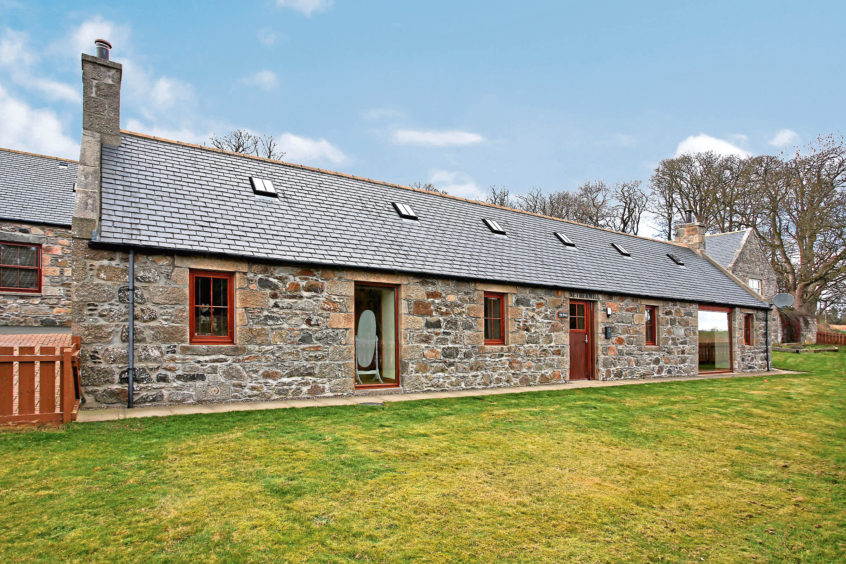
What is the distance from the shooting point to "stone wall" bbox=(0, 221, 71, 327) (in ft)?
43.6

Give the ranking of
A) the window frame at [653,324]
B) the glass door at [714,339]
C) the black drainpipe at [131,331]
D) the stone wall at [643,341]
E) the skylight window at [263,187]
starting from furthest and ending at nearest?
the glass door at [714,339]
the window frame at [653,324]
the stone wall at [643,341]
the skylight window at [263,187]
the black drainpipe at [131,331]

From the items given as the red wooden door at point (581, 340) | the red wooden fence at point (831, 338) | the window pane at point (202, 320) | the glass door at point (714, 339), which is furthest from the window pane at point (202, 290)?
the red wooden fence at point (831, 338)

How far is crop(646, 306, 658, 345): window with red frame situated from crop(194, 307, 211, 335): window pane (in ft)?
40.7

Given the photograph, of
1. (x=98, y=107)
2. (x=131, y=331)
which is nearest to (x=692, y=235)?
(x=131, y=331)

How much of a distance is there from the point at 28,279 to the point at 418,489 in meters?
14.3

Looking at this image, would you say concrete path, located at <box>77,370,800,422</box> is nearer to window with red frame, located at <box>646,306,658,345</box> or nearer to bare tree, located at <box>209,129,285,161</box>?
window with red frame, located at <box>646,306,658,345</box>

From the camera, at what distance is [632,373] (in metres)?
14.4

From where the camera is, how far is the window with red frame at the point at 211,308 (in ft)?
27.8

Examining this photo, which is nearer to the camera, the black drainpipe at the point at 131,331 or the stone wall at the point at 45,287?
the black drainpipe at the point at 131,331

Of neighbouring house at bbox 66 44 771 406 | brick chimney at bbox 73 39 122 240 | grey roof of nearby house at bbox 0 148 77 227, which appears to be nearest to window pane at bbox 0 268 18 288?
grey roof of nearby house at bbox 0 148 77 227

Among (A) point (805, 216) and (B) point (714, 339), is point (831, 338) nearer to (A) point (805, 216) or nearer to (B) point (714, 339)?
(A) point (805, 216)

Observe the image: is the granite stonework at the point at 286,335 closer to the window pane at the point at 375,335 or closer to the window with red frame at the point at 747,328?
the window pane at the point at 375,335

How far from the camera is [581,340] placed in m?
13.6

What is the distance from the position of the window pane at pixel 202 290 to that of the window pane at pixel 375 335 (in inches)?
121
